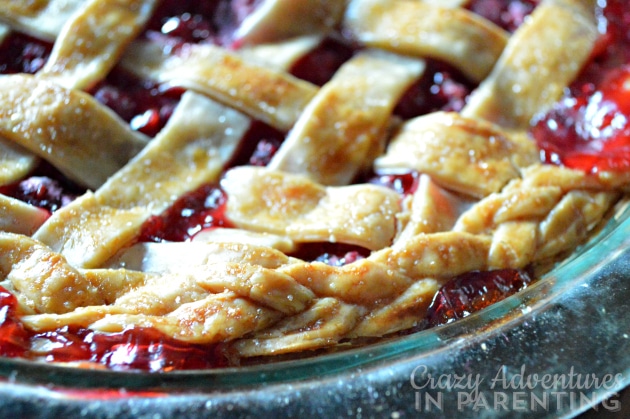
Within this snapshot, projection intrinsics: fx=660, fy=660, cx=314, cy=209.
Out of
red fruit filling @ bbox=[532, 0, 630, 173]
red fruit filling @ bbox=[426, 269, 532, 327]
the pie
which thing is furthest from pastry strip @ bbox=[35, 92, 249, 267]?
red fruit filling @ bbox=[532, 0, 630, 173]

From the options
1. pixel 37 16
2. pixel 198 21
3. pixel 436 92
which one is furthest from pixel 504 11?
pixel 37 16

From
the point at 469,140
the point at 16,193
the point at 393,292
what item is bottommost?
the point at 16,193

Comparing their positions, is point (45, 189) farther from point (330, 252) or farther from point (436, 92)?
point (436, 92)

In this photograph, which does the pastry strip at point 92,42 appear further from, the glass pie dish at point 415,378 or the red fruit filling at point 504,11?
the red fruit filling at point 504,11

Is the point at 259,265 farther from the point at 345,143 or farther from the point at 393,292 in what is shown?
the point at 345,143

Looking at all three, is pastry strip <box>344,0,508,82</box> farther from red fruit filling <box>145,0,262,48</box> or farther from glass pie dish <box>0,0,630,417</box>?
red fruit filling <box>145,0,262,48</box>

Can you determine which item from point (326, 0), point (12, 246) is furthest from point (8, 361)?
point (326, 0)

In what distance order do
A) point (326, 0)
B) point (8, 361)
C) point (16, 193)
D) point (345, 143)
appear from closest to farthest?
point (8, 361) → point (16, 193) → point (345, 143) → point (326, 0)

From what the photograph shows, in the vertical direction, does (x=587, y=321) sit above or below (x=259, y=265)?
above
